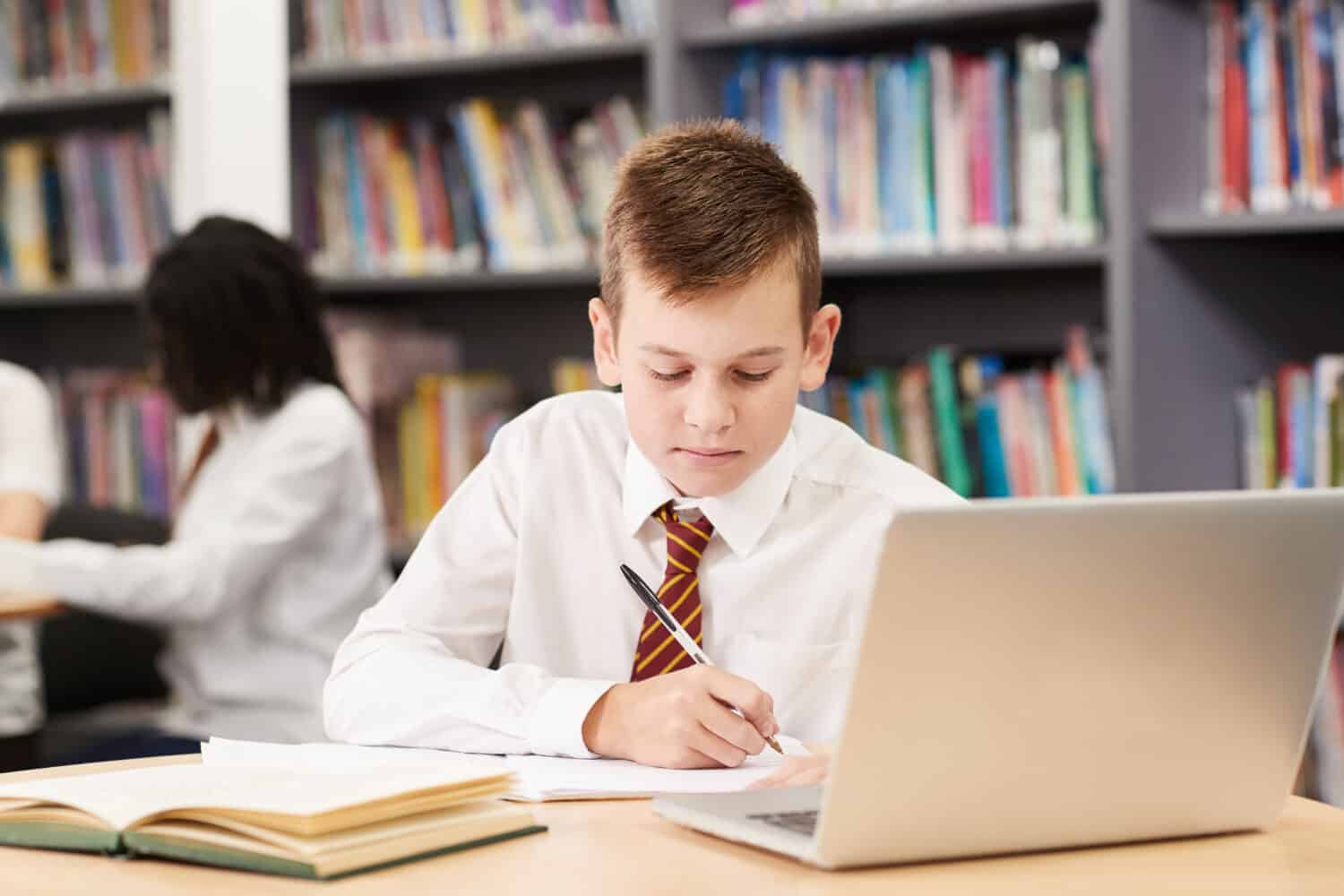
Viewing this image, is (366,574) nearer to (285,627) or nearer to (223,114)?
(285,627)

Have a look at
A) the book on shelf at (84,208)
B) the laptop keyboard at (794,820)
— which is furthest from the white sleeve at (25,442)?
the laptop keyboard at (794,820)

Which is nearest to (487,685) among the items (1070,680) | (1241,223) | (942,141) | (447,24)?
(1070,680)

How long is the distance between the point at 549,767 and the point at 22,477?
6.01ft

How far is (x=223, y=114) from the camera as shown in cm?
348

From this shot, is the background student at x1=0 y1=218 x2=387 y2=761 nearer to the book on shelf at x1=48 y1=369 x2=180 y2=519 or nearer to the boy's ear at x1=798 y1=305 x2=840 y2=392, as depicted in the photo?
the book on shelf at x1=48 y1=369 x2=180 y2=519

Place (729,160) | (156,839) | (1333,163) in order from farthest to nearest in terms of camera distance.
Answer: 1. (1333,163)
2. (729,160)
3. (156,839)

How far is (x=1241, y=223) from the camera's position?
2525 mm

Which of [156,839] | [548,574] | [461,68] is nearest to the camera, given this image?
[156,839]

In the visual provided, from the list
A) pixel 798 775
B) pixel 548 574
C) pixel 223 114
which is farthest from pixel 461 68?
pixel 798 775

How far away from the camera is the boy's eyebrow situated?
4.58 feet

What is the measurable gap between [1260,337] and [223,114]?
6.46 feet

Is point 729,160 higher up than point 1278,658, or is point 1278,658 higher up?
point 729,160

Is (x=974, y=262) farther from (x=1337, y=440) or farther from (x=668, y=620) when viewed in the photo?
(x=668, y=620)

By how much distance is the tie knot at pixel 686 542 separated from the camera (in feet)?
5.08
